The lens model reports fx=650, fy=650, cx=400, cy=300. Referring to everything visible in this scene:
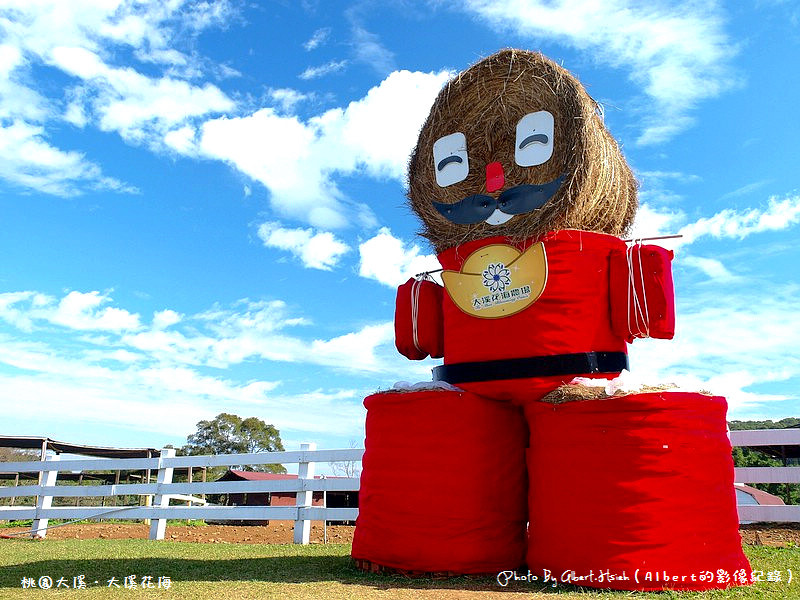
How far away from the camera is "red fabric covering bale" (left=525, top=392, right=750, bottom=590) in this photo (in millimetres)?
2984

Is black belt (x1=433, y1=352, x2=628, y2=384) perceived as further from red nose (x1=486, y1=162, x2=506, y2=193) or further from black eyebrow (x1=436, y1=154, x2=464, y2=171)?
black eyebrow (x1=436, y1=154, x2=464, y2=171)

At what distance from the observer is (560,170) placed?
11.9 ft

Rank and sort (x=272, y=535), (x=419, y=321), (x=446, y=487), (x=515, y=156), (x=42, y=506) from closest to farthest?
(x=446, y=487) < (x=515, y=156) < (x=419, y=321) < (x=272, y=535) < (x=42, y=506)

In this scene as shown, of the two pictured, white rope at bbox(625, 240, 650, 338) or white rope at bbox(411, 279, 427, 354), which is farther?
white rope at bbox(411, 279, 427, 354)

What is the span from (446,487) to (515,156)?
1.91 metres

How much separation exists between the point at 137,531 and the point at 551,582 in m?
7.41

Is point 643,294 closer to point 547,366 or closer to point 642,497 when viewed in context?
point 547,366

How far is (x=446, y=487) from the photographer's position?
3455 mm

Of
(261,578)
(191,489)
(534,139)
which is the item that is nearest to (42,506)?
(191,489)

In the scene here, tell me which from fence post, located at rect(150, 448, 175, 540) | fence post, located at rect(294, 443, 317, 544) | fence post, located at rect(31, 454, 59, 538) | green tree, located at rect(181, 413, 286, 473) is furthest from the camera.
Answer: green tree, located at rect(181, 413, 286, 473)

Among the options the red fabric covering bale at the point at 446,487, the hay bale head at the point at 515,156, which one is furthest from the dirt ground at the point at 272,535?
the hay bale head at the point at 515,156

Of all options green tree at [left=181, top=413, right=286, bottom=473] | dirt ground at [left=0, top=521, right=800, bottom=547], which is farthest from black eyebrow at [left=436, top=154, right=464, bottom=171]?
green tree at [left=181, top=413, right=286, bottom=473]

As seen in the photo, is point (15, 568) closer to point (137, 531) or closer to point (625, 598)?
point (625, 598)

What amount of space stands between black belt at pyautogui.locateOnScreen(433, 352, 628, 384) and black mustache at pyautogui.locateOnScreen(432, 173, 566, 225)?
854 millimetres
